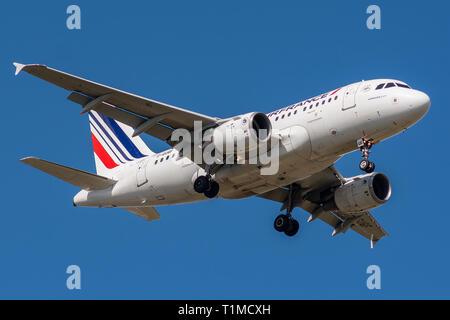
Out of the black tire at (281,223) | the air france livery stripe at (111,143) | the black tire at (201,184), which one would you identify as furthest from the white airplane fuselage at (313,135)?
the air france livery stripe at (111,143)

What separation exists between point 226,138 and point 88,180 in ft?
28.1

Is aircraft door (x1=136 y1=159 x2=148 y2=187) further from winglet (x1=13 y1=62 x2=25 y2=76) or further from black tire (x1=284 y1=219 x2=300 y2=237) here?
winglet (x1=13 y1=62 x2=25 y2=76)

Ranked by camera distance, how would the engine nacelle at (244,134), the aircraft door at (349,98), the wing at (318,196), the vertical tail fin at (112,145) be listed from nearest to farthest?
1. the aircraft door at (349,98)
2. the engine nacelle at (244,134)
3. the wing at (318,196)
4. the vertical tail fin at (112,145)

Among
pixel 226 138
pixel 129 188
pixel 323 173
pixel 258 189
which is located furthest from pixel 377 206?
pixel 129 188

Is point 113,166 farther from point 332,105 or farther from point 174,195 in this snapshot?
Result: point 332,105

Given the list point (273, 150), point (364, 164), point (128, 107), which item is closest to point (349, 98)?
point (364, 164)

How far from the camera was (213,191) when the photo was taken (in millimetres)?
36781

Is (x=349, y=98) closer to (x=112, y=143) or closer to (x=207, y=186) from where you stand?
(x=207, y=186)

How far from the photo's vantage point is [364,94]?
34438 millimetres

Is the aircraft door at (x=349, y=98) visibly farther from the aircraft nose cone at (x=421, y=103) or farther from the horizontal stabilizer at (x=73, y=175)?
the horizontal stabilizer at (x=73, y=175)

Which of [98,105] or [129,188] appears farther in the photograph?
[129,188]

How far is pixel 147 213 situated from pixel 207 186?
6969 mm

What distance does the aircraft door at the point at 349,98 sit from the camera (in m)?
34.5

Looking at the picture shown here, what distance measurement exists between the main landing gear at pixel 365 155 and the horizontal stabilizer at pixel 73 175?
12659 millimetres
